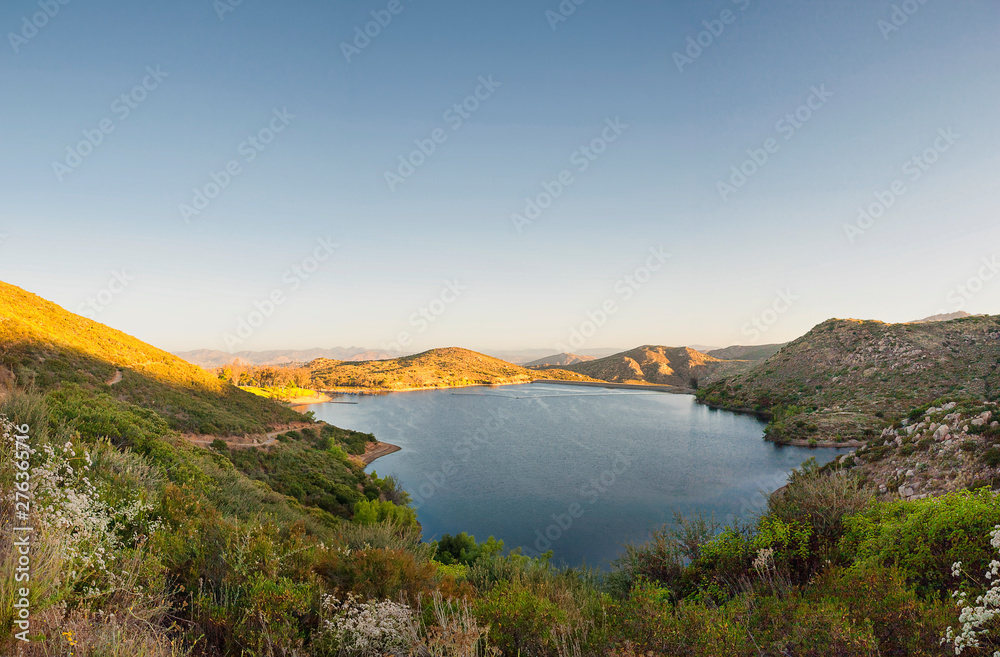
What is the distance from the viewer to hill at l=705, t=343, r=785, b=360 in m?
160

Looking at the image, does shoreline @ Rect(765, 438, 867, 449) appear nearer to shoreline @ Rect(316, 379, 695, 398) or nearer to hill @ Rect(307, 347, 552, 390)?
shoreline @ Rect(316, 379, 695, 398)

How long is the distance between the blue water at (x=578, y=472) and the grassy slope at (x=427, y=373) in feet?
222

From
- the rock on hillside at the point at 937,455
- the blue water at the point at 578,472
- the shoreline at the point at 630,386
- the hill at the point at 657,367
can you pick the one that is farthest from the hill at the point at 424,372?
the rock on hillside at the point at 937,455

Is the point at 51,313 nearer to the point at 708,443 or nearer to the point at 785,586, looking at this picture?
the point at 785,586

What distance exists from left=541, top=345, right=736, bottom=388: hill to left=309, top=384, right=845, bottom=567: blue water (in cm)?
7648

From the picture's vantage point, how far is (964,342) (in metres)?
50.9

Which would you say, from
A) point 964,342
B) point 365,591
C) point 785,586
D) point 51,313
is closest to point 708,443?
point 964,342

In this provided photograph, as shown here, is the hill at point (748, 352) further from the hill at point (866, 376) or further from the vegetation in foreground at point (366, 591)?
the vegetation in foreground at point (366, 591)

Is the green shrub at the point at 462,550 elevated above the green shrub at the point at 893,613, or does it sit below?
below

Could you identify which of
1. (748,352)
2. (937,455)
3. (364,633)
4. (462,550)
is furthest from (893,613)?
(748,352)

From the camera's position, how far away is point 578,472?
35406 mm

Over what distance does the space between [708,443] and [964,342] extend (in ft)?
123

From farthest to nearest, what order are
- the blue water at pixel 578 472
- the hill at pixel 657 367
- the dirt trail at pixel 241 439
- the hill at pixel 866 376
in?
the hill at pixel 657 367, the hill at pixel 866 376, the dirt trail at pixel 241 439, the blue water at pixel 578 472

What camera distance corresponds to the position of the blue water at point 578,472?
81.9 feet
